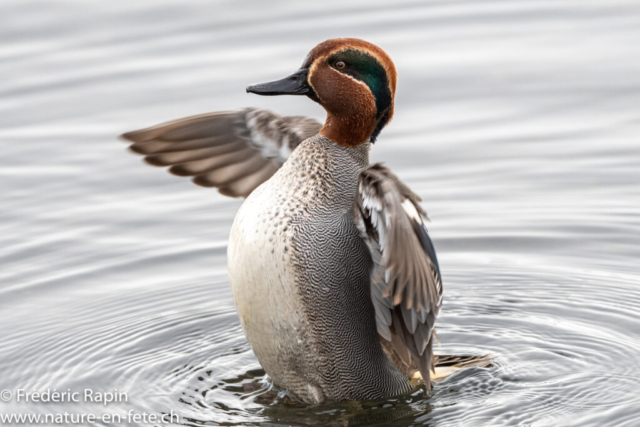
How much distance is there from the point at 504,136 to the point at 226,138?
3.78m

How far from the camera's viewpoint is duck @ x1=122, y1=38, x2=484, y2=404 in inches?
239

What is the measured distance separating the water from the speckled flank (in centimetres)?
28

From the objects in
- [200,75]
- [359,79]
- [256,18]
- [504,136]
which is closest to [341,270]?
[359,79]

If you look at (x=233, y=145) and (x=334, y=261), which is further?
(x=233, y=145)

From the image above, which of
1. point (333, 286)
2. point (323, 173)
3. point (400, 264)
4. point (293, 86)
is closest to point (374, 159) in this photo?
point (293, 86)

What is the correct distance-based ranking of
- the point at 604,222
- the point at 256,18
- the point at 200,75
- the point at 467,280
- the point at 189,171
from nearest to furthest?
the point at 189,171
the point at 467,280
the point at 604,222
the point at 200,75
the point at 256,18

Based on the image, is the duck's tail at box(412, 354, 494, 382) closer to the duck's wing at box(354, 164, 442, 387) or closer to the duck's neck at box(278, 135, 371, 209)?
the duck's wing at box(354, 164, 442, 387)

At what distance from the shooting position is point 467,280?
819 centimetres

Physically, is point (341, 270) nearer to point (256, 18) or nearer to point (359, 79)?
point (359, 79)

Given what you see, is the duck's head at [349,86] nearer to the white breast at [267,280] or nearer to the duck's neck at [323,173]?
the duck's neck at [323,173]

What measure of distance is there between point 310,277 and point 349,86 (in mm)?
1077

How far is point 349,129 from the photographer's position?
20.9 feet

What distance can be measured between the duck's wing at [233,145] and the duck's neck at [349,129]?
64 centimetres

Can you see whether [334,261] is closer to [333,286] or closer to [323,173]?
[333,286]
